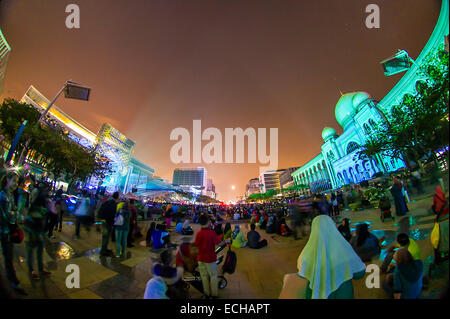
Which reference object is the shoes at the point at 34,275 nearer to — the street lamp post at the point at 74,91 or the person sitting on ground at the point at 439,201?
the person sitting on ground at the point at 439,201

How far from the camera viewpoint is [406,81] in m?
13.1

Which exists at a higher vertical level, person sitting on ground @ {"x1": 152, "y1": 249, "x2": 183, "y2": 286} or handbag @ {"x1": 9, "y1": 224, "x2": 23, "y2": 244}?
handbag @ {"x1": 9, "y1": 224, "x2": 23, "y2": 244}

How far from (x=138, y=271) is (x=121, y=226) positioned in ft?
5.44

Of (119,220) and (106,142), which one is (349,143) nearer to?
(119,220)

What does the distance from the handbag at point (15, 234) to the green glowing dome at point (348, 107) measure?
42.0 metres

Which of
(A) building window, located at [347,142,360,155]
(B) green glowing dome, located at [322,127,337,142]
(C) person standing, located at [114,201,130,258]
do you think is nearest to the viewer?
(C) person standing, located at [114,201,130,258]

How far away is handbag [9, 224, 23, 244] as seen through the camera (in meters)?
2.48

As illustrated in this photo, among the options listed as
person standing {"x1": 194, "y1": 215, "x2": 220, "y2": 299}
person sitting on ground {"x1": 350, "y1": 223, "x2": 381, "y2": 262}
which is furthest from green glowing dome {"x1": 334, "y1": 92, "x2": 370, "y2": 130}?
person standing {"x1": 194, "y1": 215, "x2": 220, "y2": 299}

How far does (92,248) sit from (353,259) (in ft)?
21.9

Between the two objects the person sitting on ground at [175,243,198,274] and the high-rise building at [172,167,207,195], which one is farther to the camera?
the high-rise building at [172,167,207,195]

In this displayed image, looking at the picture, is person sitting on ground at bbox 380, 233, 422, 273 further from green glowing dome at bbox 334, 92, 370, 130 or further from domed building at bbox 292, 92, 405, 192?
green glowing dome at bbox 334, 92, 370, 130

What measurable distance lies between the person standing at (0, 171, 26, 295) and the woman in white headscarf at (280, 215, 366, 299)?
4.21 meters

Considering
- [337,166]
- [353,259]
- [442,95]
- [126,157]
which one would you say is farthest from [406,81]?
[126,157]
